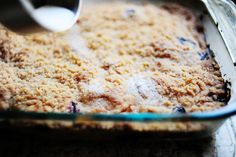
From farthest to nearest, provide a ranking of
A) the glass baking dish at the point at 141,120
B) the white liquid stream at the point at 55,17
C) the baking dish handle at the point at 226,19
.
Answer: the baking dish handle at the point at 226,19 → the white liquid stream at the point at 55,17 → the glass baking dish at the point at 141,120

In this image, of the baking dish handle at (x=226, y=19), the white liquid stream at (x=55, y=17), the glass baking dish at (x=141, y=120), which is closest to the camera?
the glass baking dish at (x=141, y=120)

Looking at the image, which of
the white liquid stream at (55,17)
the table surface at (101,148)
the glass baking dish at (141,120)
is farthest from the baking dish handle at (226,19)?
the white liquid stream at (55,17)

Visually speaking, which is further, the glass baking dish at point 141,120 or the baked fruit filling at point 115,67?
the baked fruit filling at point 115,67

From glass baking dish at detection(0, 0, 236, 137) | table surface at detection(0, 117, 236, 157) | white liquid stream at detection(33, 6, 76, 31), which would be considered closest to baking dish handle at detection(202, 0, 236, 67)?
glass baking dish at detection(0, 0, 236, 137)

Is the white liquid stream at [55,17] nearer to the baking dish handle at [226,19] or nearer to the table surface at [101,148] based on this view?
the table surface at [101,148]

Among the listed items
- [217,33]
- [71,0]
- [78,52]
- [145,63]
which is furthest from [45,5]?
[217,33]

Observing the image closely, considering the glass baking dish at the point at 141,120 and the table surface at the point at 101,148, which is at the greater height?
the glass baking dish at the point at 141,120

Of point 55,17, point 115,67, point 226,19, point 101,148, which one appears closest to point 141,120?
point 101,148
